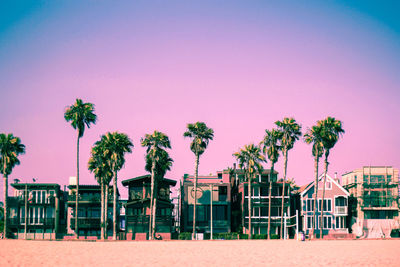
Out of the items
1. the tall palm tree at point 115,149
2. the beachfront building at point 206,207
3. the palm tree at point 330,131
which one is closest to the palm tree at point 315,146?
the palm tree at point 330,131

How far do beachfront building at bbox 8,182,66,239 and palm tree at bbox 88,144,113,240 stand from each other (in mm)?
14009

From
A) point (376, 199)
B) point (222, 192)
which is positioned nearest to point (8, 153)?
point (222, 192)

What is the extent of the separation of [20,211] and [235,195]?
128ft

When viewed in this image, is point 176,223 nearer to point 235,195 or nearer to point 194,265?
point 235,195

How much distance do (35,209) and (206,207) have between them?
102ft

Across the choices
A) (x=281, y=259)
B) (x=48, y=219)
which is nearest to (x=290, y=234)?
(x=48, y=219)

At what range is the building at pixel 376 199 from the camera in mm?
85812

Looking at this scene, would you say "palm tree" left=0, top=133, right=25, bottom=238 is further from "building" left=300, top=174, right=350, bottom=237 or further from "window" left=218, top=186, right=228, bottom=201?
"building" left=300, top=174, right=350, bottom=237

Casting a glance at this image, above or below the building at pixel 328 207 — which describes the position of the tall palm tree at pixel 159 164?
above

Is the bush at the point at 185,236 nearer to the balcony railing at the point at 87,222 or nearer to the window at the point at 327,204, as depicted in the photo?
the balcony railing at the point at 87,222

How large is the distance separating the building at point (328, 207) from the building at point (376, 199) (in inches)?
117

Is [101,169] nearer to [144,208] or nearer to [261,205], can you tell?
[144,208]

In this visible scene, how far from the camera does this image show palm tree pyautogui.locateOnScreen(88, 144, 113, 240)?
75.8m

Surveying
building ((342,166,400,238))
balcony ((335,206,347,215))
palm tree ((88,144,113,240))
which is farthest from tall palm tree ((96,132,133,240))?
building ((342,166,400,238))
